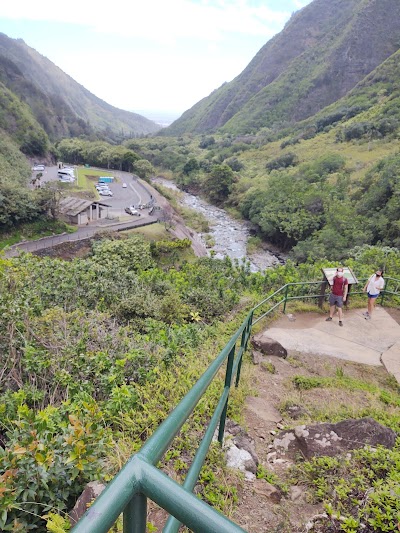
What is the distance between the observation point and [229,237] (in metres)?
37.0

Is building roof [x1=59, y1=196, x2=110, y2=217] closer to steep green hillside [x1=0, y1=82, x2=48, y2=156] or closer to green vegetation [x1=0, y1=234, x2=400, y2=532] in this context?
green vegetation [x1=0, y1=234, x2=400, y2=532]

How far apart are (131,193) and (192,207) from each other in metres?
8.60

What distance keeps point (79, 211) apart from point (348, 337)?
29.0 meters

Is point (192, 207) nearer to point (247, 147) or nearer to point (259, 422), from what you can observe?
point (247, 147)

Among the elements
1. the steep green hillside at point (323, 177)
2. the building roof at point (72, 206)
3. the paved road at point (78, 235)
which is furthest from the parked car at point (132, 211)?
the steep green hillside at point (323, 177)

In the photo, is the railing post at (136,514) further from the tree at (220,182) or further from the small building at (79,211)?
the tree at (220,182)

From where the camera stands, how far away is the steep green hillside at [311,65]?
94.1m

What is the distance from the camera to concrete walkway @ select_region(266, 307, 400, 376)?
20.9ft

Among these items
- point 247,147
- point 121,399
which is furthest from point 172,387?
point 247,147

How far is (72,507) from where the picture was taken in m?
2.38

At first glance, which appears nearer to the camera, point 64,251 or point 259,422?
point 259,422

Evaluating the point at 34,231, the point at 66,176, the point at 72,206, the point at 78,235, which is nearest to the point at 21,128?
the point at 66,176

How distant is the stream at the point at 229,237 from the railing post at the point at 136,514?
22646mm

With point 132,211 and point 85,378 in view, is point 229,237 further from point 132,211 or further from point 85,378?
point 85,378
